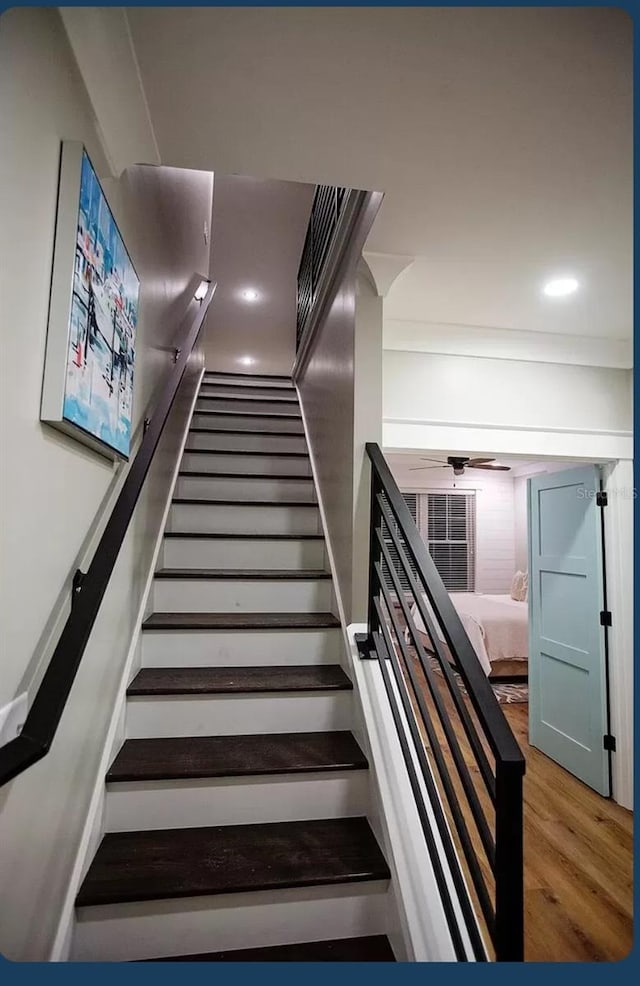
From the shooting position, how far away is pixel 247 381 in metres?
4.56

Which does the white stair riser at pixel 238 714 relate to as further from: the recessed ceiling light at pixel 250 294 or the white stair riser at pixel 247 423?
the recessed ceiling light at pixel 250 294

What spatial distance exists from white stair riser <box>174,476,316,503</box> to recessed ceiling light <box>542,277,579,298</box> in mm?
1615

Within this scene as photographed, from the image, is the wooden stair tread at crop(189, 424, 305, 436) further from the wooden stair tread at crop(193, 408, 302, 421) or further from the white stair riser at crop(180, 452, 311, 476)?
the white stair riser at crop(180, 452, 311, 476)

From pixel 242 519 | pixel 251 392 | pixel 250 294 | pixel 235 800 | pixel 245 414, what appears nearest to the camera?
pixel 235 800

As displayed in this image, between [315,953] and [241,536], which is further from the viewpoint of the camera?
[241,536]

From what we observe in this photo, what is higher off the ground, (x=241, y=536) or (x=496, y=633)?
(x=241, y=536)

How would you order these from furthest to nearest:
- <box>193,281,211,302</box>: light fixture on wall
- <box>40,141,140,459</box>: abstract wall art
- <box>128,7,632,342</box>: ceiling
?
<box>193,281,211,302</box>: light fixture on wall < <box>128,7,632,342</box>: ceiling < <box>40,141,140,459</box>: abstract wall art

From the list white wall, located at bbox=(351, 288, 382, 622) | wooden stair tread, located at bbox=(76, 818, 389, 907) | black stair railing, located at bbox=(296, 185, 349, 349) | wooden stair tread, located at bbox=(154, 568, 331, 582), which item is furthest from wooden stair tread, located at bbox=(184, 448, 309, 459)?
wooden stair tread, located at bbox=(76, 818, 389, 907)

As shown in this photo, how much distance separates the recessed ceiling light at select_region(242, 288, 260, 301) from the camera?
561 cm

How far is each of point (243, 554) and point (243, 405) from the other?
5.95 feet

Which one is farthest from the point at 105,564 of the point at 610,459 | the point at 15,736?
the point at 610,459

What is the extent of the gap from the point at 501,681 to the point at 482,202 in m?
5.11

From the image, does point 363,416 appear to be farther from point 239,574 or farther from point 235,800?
point 235,800

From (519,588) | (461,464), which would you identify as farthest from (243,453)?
(519,588)
